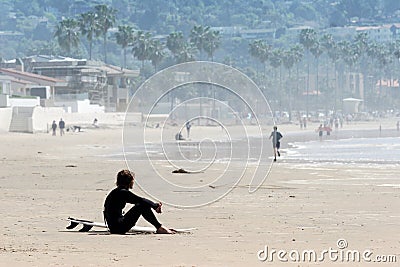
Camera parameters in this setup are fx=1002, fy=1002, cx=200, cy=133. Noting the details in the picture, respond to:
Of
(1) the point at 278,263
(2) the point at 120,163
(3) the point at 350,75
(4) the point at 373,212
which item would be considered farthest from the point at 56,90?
(3) the point at 350,75

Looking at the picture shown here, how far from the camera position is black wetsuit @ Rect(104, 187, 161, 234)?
1127 cm

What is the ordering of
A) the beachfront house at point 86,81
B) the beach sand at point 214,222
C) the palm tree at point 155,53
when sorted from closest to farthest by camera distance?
1. the beach sand at point 214,222
2. the beachfront house at point 86,81
3. the palm tree at point 155,53

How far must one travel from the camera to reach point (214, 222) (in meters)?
13.0

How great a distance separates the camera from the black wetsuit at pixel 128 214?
11273 millimetres

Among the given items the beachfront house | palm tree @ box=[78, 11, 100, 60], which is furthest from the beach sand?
palm tree @ box=[78, 11, 100, 60]

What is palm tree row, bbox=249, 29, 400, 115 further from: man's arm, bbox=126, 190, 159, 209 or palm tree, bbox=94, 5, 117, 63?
man's arm, bbox=126, 190, 159, 209

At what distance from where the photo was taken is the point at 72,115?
70.1m

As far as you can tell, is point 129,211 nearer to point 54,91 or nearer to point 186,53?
point 54,91

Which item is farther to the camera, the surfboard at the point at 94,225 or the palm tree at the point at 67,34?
the palm tree at the point at 67,34

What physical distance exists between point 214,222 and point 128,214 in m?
1.91

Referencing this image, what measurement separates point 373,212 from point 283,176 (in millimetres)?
10012

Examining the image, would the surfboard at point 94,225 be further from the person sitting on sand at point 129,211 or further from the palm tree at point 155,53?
the palm tree at point 155,53

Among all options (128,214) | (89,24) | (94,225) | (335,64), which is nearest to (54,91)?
(89,24)

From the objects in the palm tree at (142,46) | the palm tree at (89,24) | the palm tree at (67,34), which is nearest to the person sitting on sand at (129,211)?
the palm tree at (89,24)
